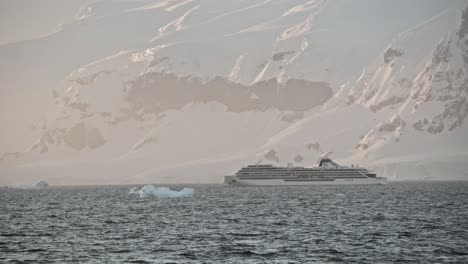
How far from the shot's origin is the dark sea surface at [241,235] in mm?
100812

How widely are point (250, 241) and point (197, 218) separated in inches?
1451

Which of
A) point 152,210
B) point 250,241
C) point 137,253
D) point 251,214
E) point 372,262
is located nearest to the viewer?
point 372,262

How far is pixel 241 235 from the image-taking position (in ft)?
392

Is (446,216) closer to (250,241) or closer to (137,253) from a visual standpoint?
(250,241)

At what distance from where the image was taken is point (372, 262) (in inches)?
3802

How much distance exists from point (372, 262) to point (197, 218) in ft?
182

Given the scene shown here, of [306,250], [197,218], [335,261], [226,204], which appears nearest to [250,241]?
[306,250]

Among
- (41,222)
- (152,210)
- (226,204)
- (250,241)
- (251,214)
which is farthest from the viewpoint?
(226,204)

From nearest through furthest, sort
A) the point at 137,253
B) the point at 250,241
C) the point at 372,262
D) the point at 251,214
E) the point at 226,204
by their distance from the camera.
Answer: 1. the point at 372,262
2. the point at 137,253
3. the point at 250,241
4. the point at 251,214
5. the point at 226,204

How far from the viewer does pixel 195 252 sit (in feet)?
341

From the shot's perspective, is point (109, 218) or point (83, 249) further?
point (109, 218)

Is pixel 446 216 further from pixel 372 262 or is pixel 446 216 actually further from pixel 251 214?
pixel 372 262

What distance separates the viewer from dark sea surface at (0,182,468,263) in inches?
3969

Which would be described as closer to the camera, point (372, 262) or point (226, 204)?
point (372, 262)
